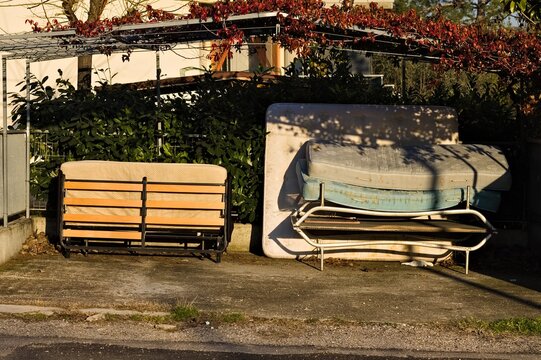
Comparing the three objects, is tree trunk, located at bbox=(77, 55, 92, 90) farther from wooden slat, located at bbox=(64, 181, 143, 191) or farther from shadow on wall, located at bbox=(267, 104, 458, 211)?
shadow on wall, located at bbox=(267, 104, 458, 211)

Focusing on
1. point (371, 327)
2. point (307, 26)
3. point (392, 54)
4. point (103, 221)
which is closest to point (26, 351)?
point (371, 327)

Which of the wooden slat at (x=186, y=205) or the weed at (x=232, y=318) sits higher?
the wooden slat at (x=186, y=205)

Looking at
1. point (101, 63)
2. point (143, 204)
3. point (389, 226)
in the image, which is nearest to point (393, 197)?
point (389, 226)

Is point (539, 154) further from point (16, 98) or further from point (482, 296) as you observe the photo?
point (16, 98)

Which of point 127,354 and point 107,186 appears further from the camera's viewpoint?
point 107,186

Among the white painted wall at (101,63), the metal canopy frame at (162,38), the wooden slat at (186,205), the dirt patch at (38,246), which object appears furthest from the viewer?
the white painted wall at (101,63)

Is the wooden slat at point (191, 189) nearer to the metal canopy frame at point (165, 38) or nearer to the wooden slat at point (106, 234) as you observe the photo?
the wooden slat at point (106, 234)

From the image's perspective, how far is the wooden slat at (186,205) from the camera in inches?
388

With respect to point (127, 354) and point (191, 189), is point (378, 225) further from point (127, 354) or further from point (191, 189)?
point (127, 354)

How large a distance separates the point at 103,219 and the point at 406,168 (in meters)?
3.39

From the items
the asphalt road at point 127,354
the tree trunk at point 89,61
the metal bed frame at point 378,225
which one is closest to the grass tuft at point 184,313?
the asphalt road at point 127,354

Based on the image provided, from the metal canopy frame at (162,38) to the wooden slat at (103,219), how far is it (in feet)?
2.58

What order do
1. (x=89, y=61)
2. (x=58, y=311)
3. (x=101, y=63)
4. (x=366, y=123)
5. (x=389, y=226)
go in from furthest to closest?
(x=101, y=63), (x=89, y=61), (x=366, y=123), (x=389, y=226), (x=58, y=311)

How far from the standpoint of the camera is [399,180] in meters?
9.81
